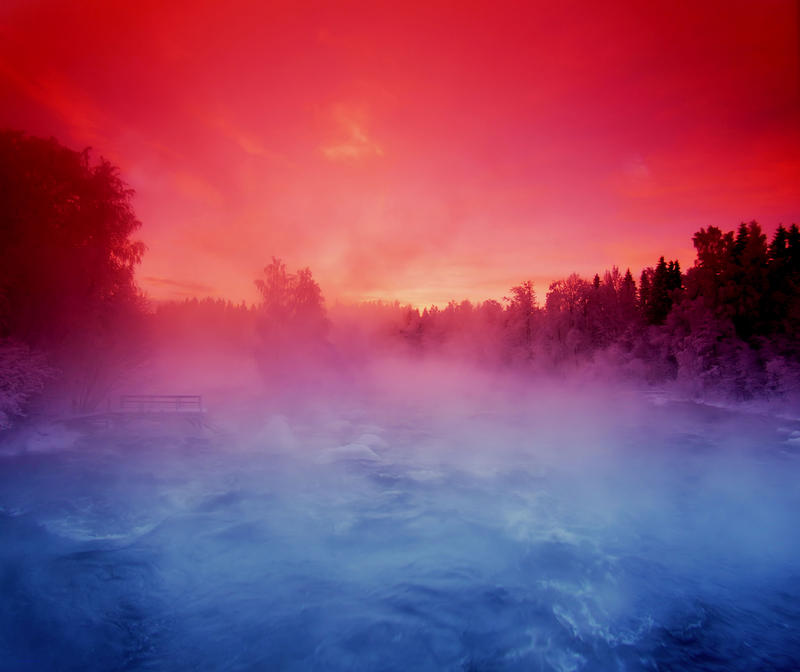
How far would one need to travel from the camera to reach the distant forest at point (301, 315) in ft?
78.7

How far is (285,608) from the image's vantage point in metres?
12.0

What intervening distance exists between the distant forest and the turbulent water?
600cm

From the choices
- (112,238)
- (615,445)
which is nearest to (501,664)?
(615,445)

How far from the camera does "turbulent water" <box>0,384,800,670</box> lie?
34.4ft

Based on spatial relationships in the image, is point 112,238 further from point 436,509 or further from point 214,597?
point 436,509

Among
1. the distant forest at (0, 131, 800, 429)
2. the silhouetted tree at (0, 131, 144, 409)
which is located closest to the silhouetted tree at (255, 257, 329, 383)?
the distant forest at (0, 131, 800, 429)

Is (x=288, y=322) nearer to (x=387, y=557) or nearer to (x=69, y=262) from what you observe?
(x=69, y=262)

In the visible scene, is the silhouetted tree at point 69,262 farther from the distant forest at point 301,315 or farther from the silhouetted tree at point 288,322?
the silhouetted tree at point 288,322

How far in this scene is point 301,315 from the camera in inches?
2451

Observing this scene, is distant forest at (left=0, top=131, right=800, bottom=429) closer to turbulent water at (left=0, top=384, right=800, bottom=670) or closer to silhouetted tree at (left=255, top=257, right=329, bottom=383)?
silhouetted tree at (left=255, top=257, right=329, bottom=383)

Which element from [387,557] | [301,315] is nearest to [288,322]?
[301,315]

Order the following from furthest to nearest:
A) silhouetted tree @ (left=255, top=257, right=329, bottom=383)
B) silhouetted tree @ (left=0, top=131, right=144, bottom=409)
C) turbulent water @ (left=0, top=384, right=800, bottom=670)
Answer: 1. silhouetted tree @ (left=255, top=257, right=329, bottom=383)
2. silhouetted tree @ (left=0, top=131, right=144, bottom=409)
3. turbulent water @ (left=0, top=384, right=800, bottom=670)

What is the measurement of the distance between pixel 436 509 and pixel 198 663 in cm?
1230

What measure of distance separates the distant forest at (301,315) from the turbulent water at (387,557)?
6.00 metres
